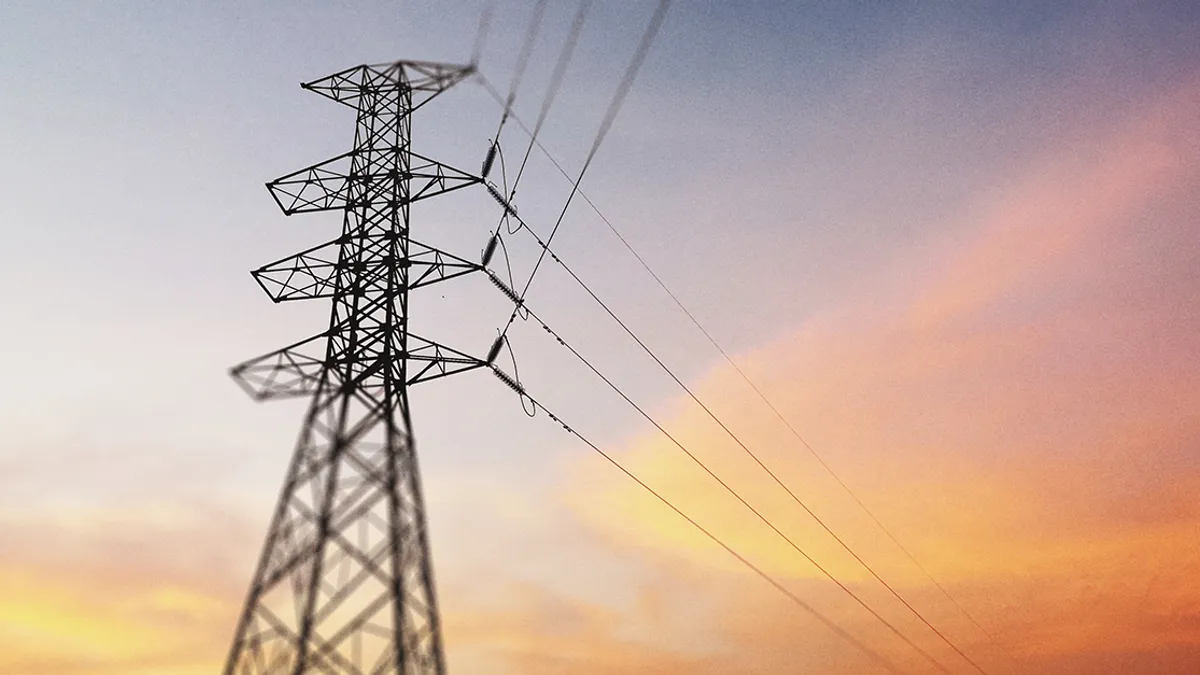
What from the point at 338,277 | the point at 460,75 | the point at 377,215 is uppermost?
the point at 460,75

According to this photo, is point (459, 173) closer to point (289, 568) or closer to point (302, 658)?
point (289, 568)

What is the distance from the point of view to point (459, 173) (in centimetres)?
2111

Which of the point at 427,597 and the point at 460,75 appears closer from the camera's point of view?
the point at 427,597

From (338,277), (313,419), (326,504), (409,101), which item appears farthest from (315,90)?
(326,504)

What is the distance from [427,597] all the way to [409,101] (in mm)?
11243

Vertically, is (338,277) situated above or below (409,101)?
below

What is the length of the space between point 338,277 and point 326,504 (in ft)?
17.0

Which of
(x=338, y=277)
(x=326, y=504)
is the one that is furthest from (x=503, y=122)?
(x=326, y=504)

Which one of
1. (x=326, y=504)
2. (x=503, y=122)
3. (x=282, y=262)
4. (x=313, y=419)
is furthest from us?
(x=503, y=122)

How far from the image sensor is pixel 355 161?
21422 mm

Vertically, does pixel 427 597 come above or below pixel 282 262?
below

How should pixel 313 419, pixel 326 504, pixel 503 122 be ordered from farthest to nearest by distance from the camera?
pixel 503 122
pixel 313 419
pixel 326 504

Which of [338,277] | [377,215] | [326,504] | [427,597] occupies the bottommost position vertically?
[427,597]

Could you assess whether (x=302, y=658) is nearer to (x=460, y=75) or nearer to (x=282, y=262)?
(x=282, y=262)
